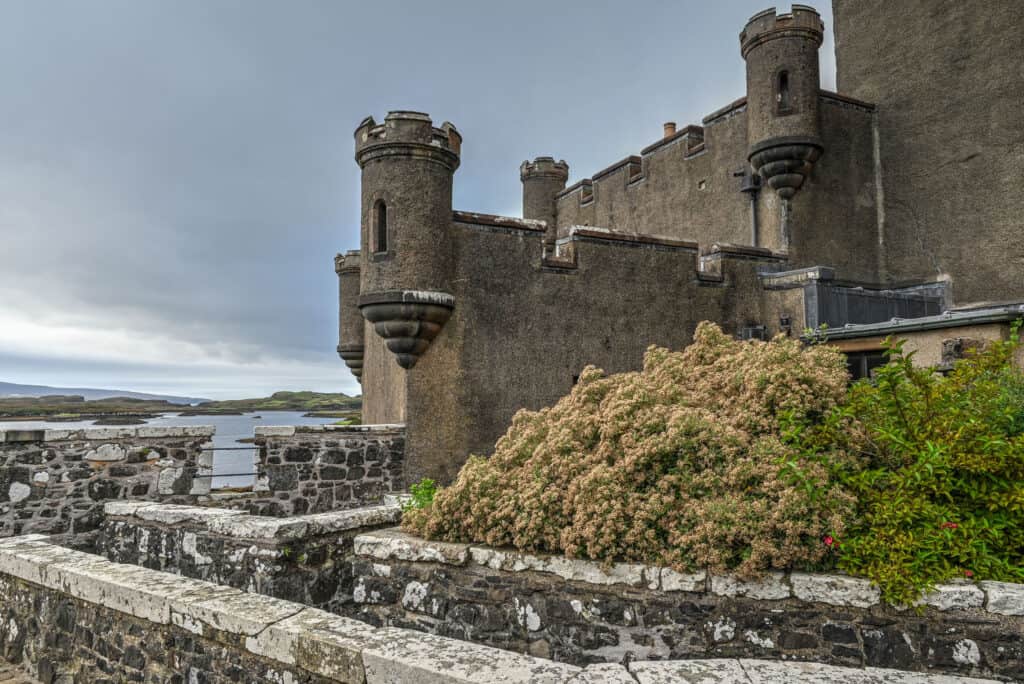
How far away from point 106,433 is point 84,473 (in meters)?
0.56

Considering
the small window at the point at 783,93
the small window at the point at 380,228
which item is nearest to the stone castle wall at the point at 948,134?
the small window at the point at 783,93

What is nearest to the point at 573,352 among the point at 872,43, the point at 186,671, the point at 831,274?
the point at 831,274

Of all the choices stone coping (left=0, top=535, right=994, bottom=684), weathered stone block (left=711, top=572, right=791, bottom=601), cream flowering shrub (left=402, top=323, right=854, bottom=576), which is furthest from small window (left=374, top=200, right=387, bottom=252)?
weathered stone block (left=711, top=572, right=791, bottom=601)

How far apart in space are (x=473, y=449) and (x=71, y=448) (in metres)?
5.54

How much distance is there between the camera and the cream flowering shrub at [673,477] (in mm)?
3969

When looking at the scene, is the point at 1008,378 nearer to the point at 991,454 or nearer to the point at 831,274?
the point at 991,454

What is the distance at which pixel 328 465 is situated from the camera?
10.4 metres

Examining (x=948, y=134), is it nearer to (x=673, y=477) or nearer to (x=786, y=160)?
(x=786, y=160)

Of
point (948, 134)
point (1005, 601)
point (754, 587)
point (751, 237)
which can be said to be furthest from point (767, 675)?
point (948, 134)

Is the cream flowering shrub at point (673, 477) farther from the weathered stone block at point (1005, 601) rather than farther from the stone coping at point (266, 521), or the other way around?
the weathered stone block at point (1005, 601)

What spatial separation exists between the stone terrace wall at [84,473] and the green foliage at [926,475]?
8189 millimetres

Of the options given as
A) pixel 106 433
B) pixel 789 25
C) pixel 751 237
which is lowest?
pixel 106 433

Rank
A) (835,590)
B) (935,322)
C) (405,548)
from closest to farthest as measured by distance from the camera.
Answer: (835,590)
(405,548)
(935,322)

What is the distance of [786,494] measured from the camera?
4.01m
